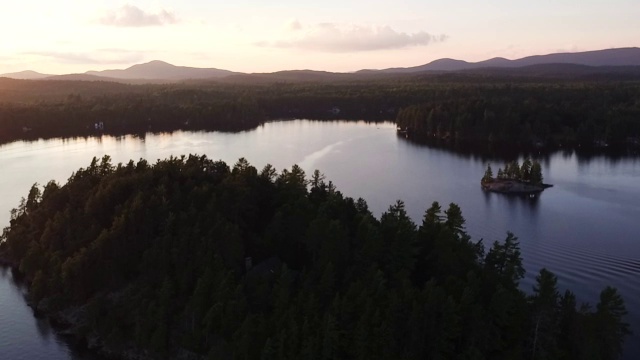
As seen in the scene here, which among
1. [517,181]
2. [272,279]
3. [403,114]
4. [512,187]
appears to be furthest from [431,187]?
[403,114]

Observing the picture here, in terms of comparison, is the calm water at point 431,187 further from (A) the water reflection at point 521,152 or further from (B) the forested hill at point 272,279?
(B) the forested hill at point 272,279

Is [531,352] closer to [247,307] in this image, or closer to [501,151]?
[247,307]

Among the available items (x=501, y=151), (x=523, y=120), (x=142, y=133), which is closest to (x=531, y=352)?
(x=501, y=151)

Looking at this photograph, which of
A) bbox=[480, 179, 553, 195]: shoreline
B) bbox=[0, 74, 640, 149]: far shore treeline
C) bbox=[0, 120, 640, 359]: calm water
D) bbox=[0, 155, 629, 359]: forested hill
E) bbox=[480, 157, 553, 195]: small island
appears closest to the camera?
bbox=[0, 155, 629, 359]: forested hill

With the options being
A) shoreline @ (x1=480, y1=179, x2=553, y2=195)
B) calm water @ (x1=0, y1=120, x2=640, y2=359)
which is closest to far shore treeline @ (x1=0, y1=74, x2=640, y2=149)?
calm water @ (x1=0, y1=120, x2=640, y2=359)

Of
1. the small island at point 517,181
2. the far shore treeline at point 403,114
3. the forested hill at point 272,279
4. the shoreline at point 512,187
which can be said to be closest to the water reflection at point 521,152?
the far shore treeline at point 403,114

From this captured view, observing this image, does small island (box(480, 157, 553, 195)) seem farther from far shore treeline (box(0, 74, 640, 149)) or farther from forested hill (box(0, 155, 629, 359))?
far shore treeline (box(0, 74, 640, 149))
